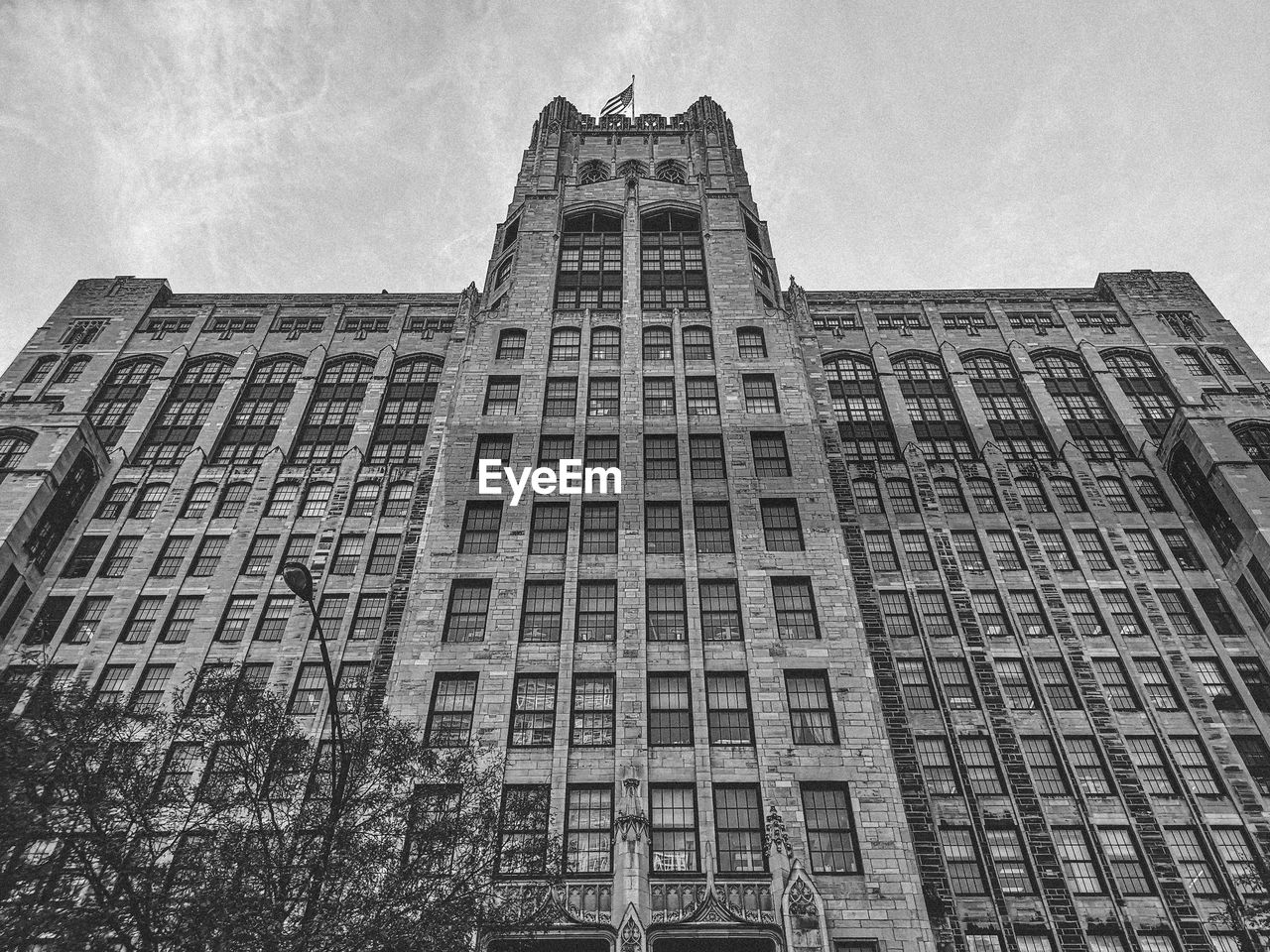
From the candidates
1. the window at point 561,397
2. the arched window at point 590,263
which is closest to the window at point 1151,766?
the window at point 561,397

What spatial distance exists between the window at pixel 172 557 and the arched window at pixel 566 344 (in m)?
19.3

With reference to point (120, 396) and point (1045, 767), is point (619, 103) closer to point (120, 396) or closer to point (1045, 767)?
point (120, 396)

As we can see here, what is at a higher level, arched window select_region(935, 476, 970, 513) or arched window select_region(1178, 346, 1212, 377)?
arched window select_region(1178, 346, 1212, 377)

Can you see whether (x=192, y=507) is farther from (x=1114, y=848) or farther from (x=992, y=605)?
(x=1114, y=848)

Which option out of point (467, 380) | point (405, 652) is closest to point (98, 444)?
point (467, 380)

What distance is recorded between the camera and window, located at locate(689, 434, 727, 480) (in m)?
43.5

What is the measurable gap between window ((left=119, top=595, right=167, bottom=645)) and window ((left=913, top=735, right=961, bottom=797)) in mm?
Answer: 38292

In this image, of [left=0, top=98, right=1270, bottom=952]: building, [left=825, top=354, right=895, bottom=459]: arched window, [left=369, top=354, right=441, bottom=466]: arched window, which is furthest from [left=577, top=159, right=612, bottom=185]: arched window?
[left=825, top=354, right=895, bottom=459]: arched window

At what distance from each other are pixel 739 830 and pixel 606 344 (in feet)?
93.4

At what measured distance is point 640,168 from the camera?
6525cm

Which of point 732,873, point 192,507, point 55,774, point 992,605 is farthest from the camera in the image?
point 192,507

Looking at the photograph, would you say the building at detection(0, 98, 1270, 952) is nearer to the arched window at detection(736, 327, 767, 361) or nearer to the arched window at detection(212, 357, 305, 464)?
the arched window at detection(212, 357, 305, 464)

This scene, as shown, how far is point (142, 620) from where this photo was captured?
46656 millimetres

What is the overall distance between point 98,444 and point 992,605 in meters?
52.4
